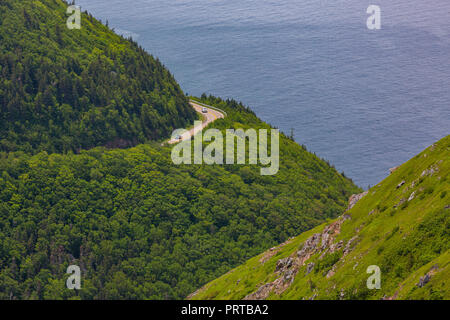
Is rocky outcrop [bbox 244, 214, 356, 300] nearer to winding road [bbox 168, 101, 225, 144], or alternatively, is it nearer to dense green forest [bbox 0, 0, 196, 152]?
dense green forest [bbox 0, 0, 196, 152]

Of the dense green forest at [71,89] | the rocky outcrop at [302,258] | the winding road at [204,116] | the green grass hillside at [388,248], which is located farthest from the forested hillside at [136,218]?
the green grass hillside at [388,248]

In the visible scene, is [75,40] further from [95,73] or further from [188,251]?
[188,251]

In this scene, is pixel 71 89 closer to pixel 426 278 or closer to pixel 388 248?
pixel 388 248

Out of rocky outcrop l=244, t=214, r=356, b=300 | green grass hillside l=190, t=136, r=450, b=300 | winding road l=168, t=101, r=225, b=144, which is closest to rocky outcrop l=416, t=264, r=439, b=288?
green grass hillside l=190, t=136, r=450, b=300

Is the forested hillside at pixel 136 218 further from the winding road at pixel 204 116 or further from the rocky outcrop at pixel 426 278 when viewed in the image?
the rocky outcrop at pixel 426 278

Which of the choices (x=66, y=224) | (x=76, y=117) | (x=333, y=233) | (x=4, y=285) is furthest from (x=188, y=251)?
(x=333, y=233)
